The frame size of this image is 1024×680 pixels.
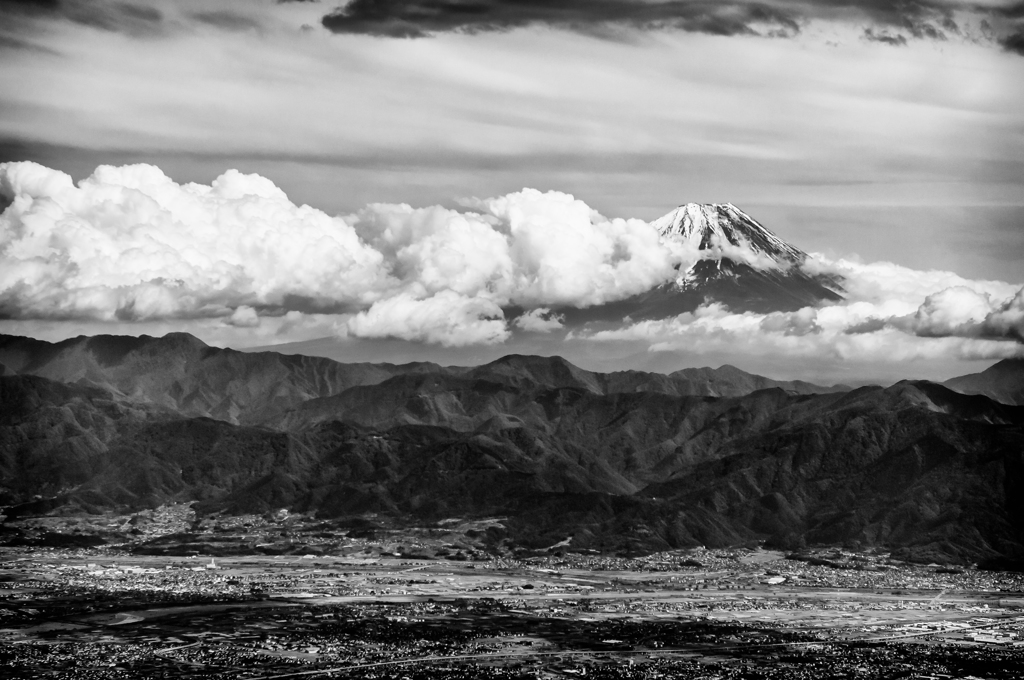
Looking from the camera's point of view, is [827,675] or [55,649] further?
[55,649]

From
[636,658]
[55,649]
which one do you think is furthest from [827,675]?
[55,649]

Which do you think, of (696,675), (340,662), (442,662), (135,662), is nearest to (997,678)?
(696,675)

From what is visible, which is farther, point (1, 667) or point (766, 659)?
point (766, 659)

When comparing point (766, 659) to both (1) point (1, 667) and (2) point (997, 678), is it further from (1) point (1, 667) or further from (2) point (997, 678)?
(1) point (1, 667)

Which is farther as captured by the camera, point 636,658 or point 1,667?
point 636,658

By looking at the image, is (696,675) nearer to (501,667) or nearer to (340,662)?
(501,667)

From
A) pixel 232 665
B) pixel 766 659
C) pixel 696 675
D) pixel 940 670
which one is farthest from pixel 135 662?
pixel 940 670

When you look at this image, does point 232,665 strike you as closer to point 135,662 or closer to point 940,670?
point 135,662
